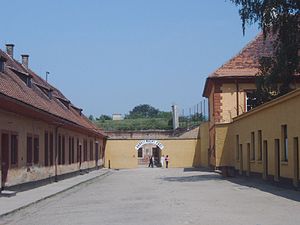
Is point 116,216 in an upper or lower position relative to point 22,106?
lower

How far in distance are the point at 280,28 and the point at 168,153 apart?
35.0 m

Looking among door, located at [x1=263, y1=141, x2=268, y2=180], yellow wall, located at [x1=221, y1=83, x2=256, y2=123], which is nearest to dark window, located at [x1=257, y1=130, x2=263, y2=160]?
door, located at [x1=263, y1=141, x2=268, y2=180]

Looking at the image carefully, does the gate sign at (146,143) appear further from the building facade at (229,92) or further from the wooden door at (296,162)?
the wooden door at (296,162)

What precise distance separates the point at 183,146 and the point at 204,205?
4428cm

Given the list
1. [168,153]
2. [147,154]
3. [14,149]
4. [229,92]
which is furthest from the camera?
[147,154]

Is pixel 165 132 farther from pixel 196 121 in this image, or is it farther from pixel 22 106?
pixel 22 106

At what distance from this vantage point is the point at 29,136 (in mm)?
25750

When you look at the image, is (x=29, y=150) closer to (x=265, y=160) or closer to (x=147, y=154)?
(x=265, y=160)

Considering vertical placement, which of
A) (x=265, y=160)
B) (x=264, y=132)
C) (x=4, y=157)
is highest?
(x=264, y=132)

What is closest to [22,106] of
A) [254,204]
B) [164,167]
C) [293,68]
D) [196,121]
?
[254,204]

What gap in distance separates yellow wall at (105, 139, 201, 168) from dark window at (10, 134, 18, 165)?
3845 cm

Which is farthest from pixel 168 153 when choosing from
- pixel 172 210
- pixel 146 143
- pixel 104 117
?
pixel 104 117

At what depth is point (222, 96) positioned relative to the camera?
44.0 meters

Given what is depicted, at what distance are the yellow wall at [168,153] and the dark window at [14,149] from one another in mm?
38454
